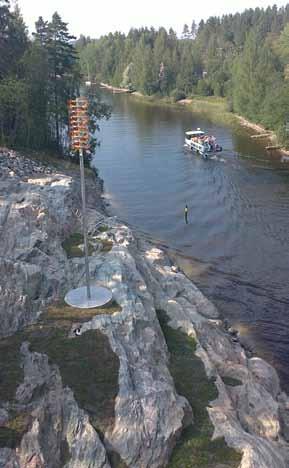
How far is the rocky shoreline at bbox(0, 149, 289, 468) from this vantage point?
14.7m

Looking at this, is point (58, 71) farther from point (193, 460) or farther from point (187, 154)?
point (193, 460)

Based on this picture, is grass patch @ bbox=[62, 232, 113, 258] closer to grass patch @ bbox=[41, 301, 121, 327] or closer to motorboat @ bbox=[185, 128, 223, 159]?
grass patch @ bbox=[41, 301, 121, 327]

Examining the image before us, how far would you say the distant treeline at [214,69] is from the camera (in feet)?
312

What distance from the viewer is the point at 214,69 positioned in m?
147

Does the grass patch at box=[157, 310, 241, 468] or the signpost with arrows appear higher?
the signpost with arrows

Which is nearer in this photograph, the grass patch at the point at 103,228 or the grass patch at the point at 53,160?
the grass patch at the point at 103,228

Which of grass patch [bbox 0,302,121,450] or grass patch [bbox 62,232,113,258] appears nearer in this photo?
grass patch [bbox 0,302,121,450]

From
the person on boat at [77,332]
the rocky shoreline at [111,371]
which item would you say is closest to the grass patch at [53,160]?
the rocky shoreline at [111,371]

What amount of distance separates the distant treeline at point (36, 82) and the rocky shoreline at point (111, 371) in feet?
74.2

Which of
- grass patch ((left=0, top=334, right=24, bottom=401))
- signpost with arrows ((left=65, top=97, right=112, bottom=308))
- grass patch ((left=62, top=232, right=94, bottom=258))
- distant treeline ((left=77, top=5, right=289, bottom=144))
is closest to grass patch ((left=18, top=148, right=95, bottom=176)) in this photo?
distant treeline ((left=77, top=5, right=289, bottom=144))

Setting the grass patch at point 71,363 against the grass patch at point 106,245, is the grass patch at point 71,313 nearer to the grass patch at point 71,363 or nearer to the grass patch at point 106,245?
the grass patch at point 71,363

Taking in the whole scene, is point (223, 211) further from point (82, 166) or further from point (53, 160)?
point (82, 166)

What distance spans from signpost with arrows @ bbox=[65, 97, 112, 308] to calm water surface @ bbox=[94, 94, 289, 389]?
1236 cm

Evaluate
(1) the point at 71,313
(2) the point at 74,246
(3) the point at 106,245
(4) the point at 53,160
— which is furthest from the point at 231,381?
(4) the point at 53,160
